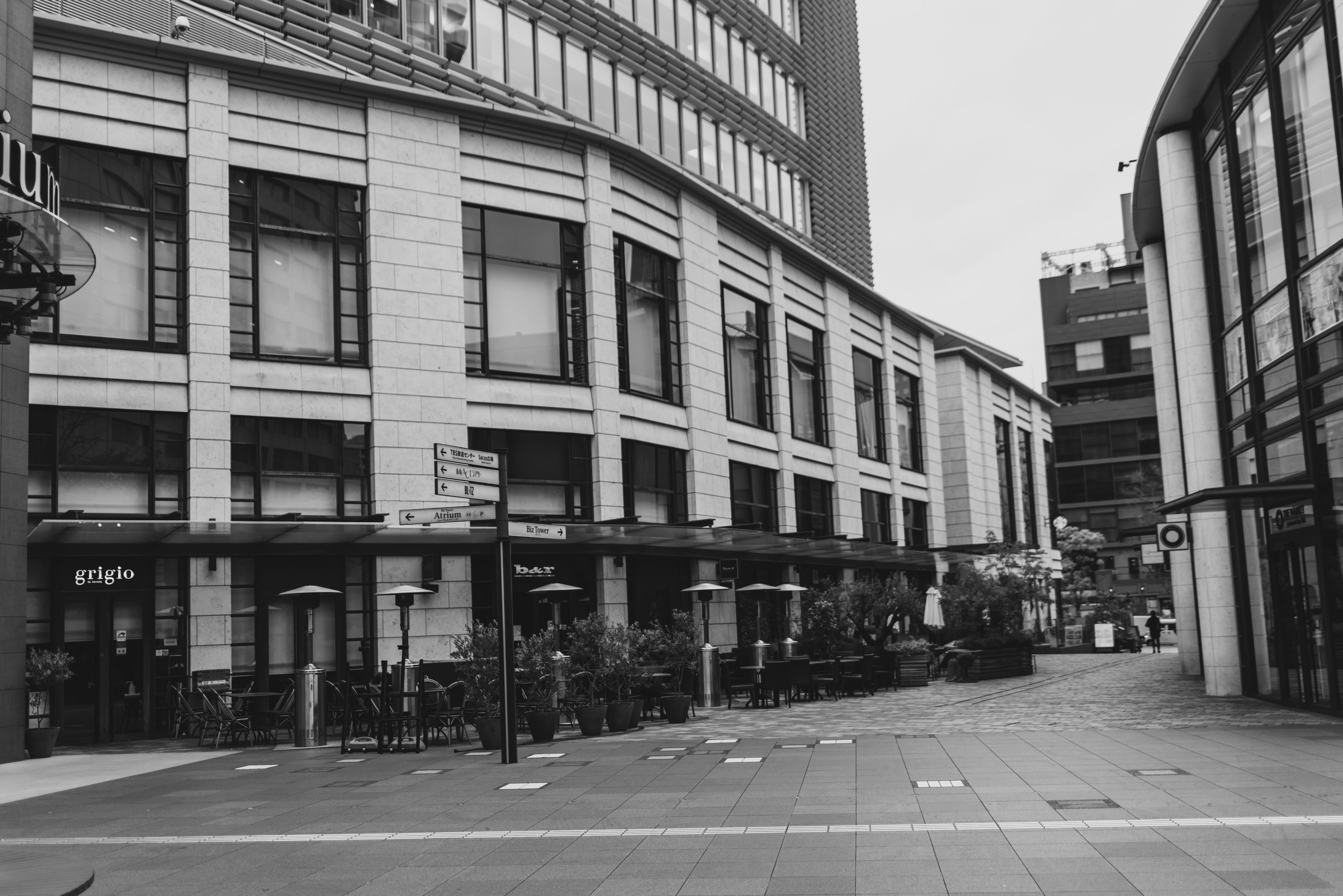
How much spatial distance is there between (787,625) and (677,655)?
1184 cm

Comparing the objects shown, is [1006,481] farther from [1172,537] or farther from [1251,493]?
[1251,493]

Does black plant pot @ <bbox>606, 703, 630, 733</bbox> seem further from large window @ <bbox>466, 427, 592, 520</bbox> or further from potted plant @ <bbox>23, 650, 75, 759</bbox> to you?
potted plant @ <bbox>23, 650, 75, 759</bbox>

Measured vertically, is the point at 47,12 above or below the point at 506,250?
above

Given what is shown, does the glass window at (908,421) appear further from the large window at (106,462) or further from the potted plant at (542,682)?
the large window at (106,462)

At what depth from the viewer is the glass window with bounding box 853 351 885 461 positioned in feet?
151

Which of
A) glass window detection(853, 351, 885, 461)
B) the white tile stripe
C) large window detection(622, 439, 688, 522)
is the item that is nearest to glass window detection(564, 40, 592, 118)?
large window detection(622, 439, 688, 522)

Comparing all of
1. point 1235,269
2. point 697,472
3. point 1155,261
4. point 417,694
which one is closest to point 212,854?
point 417,694

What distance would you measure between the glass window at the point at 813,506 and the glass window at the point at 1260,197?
1939cm

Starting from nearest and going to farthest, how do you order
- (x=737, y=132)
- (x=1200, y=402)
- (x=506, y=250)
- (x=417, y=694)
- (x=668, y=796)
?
(x=668, y=796) < (x=417, y=694) < (x=1200, y=402) < (x=506, y=250) < (x=737, y=132)

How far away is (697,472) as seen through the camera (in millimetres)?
33562

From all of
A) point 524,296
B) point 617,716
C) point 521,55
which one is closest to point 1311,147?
point 617,716

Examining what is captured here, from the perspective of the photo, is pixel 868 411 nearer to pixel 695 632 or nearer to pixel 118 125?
pixel 695 632

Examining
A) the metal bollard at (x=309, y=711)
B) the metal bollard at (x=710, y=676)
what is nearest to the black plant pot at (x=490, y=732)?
the metal bollard at (x=309, y=711)

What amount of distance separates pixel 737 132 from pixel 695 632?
72.3 ft
